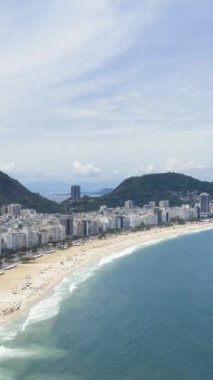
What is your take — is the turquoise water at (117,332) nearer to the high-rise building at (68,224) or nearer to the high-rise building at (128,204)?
the high-rise building at (68,224)

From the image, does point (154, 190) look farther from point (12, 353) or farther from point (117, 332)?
point (12, 353)

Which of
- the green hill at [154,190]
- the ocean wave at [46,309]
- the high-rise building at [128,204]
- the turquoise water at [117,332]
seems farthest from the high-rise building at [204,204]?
the ocean wave at [46,309]

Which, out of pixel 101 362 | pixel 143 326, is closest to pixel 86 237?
pixel 143 326

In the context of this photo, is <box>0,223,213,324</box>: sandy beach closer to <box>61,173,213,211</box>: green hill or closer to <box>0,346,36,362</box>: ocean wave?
<box>0,346,36,362</box>: ocean wave

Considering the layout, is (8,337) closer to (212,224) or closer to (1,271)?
(1,271)

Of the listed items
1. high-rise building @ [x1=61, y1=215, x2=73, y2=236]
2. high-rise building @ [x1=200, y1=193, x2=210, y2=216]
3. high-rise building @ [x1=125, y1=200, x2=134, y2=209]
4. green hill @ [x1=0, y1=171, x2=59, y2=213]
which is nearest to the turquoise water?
high-rise building @ [x1=61, y1=215, x2=73, y2=236]

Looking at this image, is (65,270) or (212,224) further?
(212,224)

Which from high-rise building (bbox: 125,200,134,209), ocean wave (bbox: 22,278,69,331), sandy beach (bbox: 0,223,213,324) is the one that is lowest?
ocean wave (bbox: 22,278,69,331)
